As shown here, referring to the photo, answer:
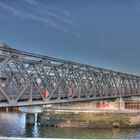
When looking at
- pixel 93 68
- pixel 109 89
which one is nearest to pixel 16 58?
pixel 93 68

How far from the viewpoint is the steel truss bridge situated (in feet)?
213

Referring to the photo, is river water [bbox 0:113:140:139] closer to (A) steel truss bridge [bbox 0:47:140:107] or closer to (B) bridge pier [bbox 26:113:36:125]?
(B) bridge pier [bbox 26:113:36:125]

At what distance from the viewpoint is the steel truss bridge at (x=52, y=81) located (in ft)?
213

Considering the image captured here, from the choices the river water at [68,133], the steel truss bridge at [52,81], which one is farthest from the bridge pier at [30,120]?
the steel truss bridge at [52,81]

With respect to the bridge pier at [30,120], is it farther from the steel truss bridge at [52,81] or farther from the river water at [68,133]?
the steel truss bridge at [52,81]

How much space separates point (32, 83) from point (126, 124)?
4966 cm

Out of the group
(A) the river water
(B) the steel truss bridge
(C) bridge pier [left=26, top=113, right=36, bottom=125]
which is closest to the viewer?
(B) the steel truss bridge

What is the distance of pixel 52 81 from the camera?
9738 centimetres

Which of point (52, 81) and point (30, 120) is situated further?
point (30, 120)

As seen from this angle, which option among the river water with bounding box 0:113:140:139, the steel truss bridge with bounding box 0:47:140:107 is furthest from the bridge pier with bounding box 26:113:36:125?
the steel truss bridge with bounding box 0:47:140:107

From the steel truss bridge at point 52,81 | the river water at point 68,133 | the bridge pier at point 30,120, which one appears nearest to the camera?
the steel truss bridge at point 52,81

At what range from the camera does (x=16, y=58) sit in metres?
64.4

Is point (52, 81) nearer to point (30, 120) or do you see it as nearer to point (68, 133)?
point (68, 133)

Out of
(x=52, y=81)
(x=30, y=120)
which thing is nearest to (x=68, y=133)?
(x=52, y=81)
